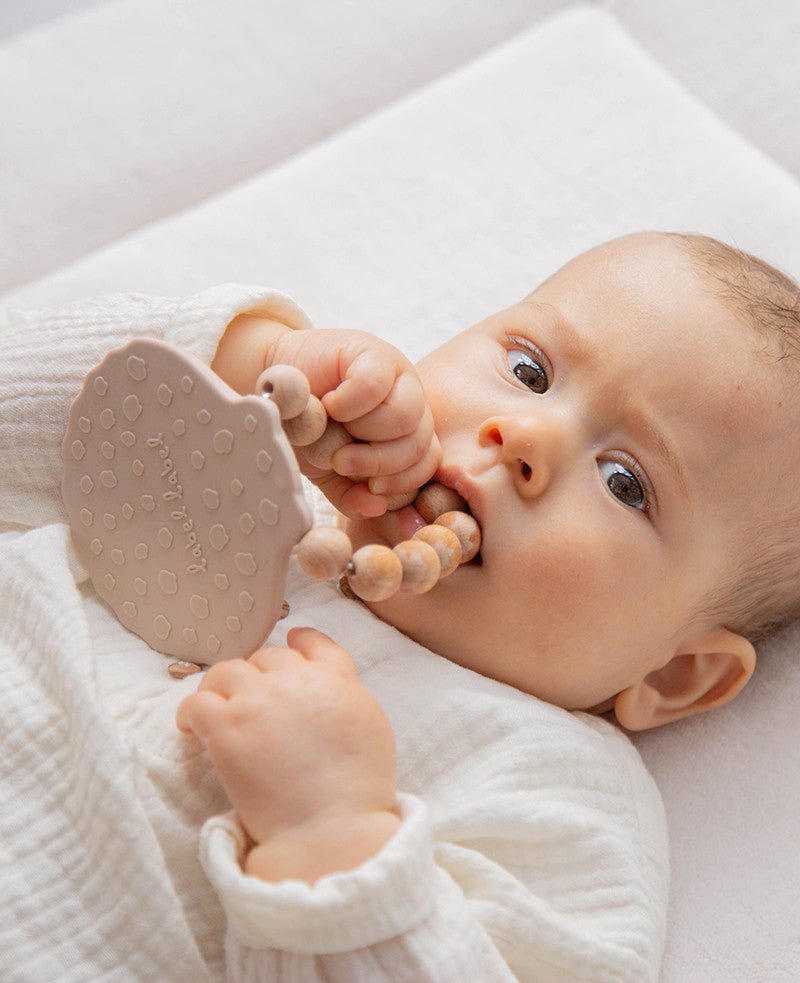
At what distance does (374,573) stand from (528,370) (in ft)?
1.20

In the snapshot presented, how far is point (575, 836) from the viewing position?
3.64ft

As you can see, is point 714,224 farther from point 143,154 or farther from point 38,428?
point 38,428

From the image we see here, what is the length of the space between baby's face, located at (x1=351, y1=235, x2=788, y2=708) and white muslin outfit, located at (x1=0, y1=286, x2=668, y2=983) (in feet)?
0.23

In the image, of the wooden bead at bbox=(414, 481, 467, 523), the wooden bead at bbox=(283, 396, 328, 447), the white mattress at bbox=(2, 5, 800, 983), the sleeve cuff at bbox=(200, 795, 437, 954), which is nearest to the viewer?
the sleeve cuff at bbox=(200, 795, 437, 954)

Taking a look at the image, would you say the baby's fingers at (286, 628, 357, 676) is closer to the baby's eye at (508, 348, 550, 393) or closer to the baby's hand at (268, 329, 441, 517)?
the baby's hand at (268, 329, 441, 517)

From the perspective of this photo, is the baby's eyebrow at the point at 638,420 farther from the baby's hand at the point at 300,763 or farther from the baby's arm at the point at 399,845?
the baby's hand at the point at 300,763

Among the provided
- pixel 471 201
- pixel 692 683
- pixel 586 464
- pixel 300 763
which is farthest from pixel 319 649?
pixel 471 201

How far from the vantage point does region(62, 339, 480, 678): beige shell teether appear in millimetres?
949

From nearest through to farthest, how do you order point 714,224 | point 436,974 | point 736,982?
point 436,974
point 736,982
point 714,224

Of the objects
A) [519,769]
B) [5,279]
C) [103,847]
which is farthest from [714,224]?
[103,847]

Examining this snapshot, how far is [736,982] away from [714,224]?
100 centimetres

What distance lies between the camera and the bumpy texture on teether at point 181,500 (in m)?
0.96

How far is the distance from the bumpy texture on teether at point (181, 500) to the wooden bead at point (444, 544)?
13cm

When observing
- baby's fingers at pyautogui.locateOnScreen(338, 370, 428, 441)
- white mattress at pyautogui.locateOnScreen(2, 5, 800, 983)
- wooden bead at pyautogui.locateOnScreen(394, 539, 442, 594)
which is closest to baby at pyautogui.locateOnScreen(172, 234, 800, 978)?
baby's fingers at pyautogui.locateOnScreen(338, 370, 428, 441)
